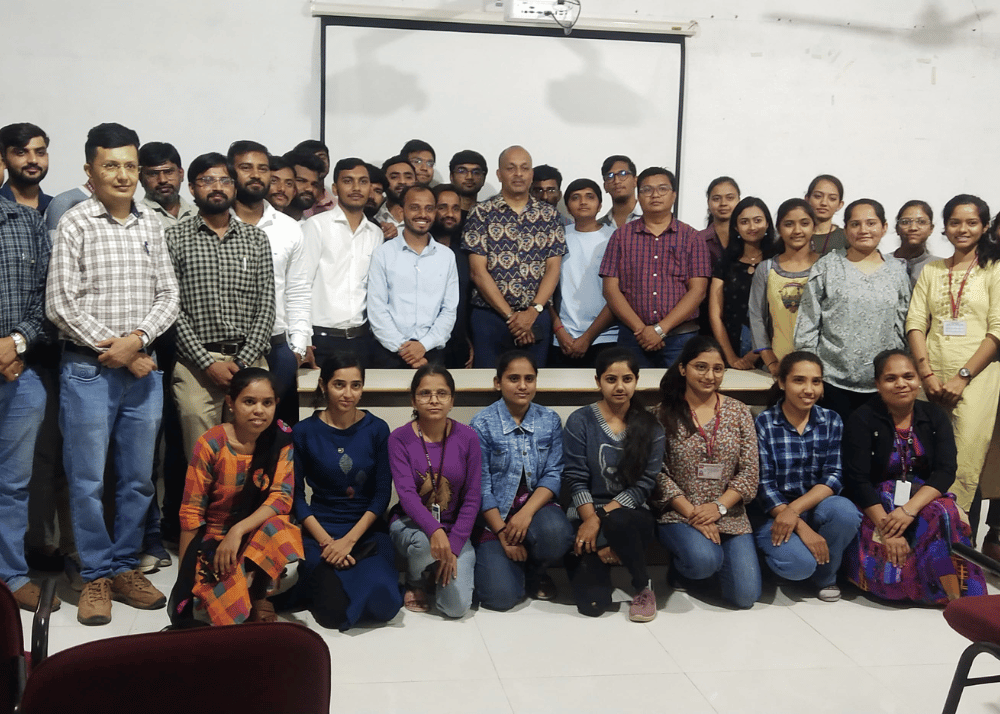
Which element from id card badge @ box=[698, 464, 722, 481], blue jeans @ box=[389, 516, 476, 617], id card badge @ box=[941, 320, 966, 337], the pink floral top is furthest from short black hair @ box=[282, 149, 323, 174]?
id card badge @ box=[941, 320, 966, 337]

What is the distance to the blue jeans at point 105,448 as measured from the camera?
2.93m

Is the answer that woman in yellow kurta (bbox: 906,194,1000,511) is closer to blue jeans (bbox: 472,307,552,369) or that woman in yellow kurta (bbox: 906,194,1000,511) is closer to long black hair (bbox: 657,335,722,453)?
long black hair (bbox: 657,335,722,453)

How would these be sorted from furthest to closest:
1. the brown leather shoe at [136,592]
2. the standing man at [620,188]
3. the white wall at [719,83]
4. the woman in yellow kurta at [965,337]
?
the white wall at [719,83], the standing man at [620,188], the woman in yellow kurta at [965,337], the brown leather shoe at [136,592]

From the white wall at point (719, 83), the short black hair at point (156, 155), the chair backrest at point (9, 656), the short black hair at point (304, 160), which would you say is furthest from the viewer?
the white wall at point (719, 83)

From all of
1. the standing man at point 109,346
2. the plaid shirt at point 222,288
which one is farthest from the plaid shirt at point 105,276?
the plaid shirt at point 222,288

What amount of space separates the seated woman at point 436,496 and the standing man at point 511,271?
958mm

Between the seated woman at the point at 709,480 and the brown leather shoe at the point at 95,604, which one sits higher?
the seated woman at the point at 709,480

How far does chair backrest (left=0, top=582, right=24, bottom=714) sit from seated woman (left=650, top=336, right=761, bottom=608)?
219cm

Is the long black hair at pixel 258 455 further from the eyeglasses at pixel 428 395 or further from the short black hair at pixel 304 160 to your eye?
the short black hair at pixel 304 160

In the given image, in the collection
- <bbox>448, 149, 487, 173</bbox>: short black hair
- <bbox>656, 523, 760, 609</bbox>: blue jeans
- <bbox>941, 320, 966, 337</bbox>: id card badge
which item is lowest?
<bbox>656, 523, 760, 609</bbox>: blue jeans

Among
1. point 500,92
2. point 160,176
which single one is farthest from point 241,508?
point 500,92

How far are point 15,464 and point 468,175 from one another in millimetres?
2414

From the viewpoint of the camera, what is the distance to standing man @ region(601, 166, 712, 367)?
399cm

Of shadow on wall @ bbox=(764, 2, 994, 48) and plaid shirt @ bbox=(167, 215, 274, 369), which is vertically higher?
shadow on wall @ bbox=(764, 2, 994, 48)
